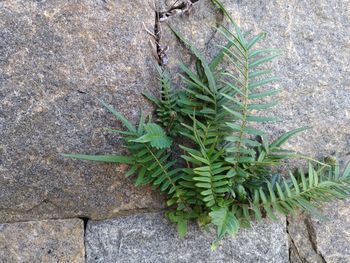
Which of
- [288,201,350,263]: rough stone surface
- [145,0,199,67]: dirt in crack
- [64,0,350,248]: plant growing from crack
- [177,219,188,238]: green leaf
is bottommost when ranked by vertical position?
[288,201,350,263]: rough stone surface

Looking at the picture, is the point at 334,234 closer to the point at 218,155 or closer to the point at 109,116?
the point at 218,155

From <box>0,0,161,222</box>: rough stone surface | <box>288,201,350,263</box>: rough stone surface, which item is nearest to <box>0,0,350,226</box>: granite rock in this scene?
<box>0,0,161,222</box>: rough stone surface

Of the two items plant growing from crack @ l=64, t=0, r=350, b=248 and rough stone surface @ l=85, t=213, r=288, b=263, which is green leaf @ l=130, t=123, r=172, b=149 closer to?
plant growing from crack @ l=64, t=0, r=350, b=248

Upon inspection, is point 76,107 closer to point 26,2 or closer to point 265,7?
point 26,2

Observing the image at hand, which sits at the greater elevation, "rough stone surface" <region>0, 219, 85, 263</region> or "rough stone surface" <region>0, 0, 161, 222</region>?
"rough stone surface" <region>0, 0, 161, 222</region>

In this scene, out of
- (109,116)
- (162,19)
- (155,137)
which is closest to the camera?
(155,137)

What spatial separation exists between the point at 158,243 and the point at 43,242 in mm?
394

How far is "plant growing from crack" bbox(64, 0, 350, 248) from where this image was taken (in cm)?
148

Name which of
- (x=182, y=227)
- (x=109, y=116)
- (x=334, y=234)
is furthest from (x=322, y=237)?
(x=109, y=116)

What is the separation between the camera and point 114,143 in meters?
1.55

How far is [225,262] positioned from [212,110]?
1.83 feet

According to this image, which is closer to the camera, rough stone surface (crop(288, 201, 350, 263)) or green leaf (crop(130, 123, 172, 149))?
green leaf (crop(130, 123, 172, 149))

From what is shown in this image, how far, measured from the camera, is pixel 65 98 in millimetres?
1505

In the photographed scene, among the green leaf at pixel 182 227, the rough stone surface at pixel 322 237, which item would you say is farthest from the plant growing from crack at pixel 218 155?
the rough stone surface at pixel 322 237
